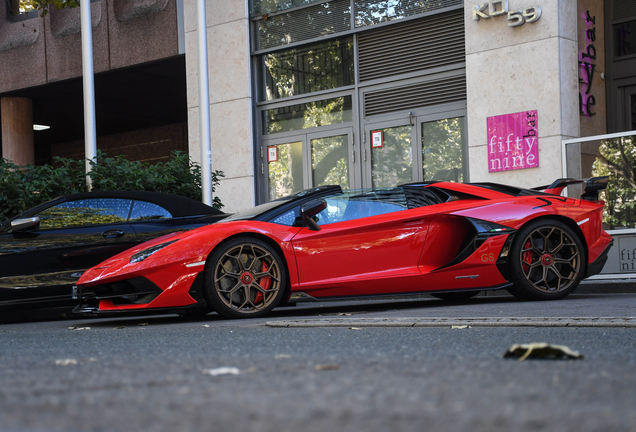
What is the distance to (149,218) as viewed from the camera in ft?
22.8

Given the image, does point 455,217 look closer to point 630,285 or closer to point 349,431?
point 630,285

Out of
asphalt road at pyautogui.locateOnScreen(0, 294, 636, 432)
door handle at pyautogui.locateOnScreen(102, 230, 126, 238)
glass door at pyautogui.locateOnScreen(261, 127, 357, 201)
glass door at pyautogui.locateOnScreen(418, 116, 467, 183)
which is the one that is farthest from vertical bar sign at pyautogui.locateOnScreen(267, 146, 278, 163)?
asphalt road at pyautogui.locateOnScreen(0, 294, 636, 432)

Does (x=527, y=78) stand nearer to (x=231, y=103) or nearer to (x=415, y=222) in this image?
(x=231, y=103)

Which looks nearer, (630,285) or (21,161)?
(630,285)

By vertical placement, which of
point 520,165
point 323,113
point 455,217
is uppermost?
point 323,113

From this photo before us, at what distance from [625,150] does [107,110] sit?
48.6 ft

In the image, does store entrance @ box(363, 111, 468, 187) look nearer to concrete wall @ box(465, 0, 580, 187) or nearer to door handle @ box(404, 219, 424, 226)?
concrete wall @ box(465, 0, 580, 187)

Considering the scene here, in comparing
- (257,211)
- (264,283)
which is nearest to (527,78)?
(257,211)

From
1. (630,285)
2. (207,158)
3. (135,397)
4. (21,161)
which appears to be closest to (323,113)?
(207,158)

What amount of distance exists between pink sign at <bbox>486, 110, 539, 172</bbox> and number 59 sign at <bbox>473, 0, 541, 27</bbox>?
1.31m

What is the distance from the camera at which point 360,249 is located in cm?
588

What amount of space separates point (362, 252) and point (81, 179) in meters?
4.96

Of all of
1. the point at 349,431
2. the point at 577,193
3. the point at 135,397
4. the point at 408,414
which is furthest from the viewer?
the point at 577,193

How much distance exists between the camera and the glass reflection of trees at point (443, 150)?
11.9m
